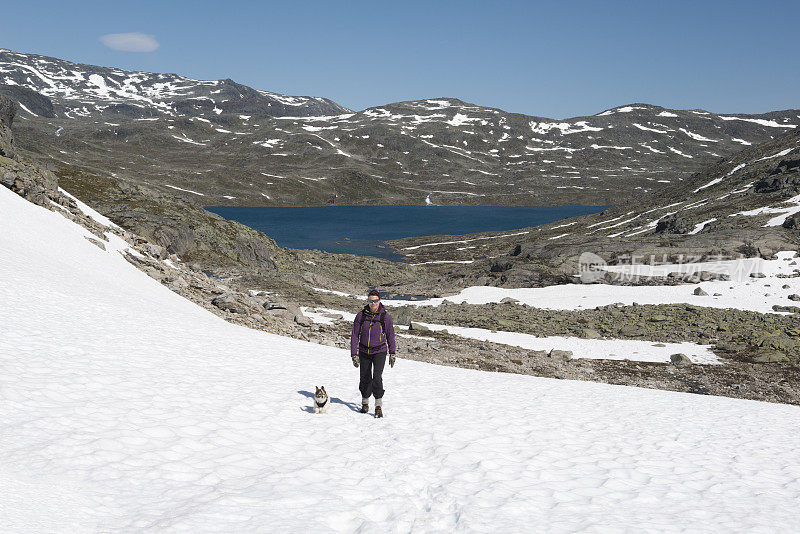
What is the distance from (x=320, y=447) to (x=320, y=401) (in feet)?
6.47

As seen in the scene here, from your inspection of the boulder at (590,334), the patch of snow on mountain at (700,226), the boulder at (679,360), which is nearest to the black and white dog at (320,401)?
the boulder at (679,360)

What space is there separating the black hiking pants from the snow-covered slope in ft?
2.26

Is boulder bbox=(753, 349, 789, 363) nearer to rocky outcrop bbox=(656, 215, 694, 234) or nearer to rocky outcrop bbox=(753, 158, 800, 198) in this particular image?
rocky outcrop bbox=(656, 215, 694, 234)

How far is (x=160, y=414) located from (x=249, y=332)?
41.3 feet

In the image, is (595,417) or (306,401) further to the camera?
(595,417)

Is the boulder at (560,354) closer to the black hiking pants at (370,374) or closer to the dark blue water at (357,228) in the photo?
the black hiking pants at (370,374)

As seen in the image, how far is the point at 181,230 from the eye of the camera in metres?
56.7

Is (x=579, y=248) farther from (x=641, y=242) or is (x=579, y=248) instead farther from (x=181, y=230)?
(x=181, y=230)

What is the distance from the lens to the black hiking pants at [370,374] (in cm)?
1181

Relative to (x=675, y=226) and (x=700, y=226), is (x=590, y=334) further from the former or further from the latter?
(x=675, y=226)

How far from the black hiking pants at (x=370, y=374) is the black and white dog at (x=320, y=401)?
964 mm

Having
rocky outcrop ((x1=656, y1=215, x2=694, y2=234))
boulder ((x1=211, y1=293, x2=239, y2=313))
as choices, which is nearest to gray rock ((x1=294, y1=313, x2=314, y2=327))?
boulder ((x1=211, y1=293, x2=239, y2=313))

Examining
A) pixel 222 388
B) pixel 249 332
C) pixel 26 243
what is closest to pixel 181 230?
pixel 26 243

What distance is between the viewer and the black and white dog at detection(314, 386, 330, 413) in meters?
11.5
